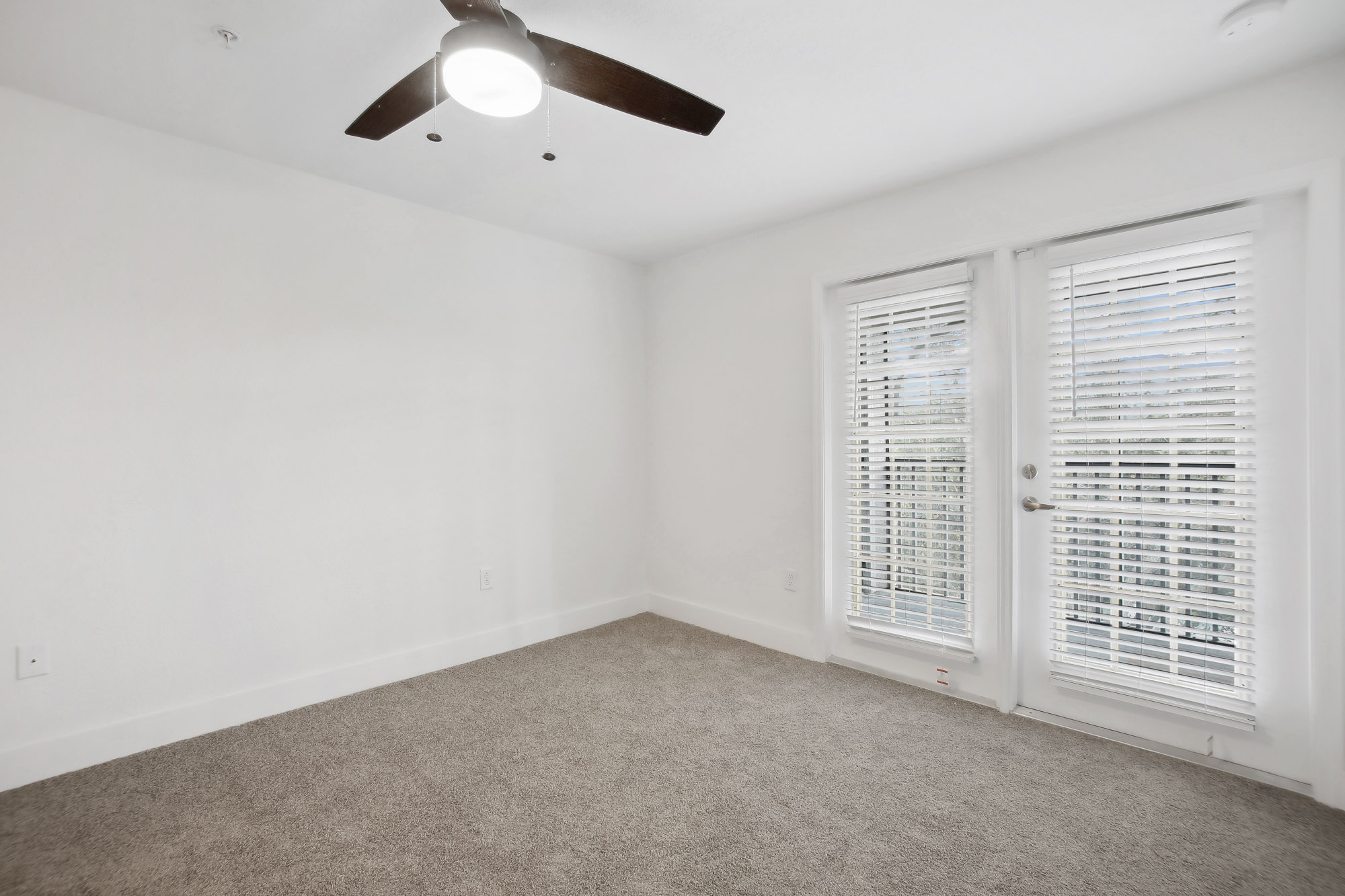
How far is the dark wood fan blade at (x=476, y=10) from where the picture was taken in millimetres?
1351

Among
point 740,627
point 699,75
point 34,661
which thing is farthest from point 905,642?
point 34,661

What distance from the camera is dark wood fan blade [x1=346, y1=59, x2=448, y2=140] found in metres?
1.64

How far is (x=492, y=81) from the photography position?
152 centimetres

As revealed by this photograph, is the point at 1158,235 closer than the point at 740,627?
Yes

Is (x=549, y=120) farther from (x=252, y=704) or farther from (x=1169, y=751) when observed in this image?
(x=1169, y=751)

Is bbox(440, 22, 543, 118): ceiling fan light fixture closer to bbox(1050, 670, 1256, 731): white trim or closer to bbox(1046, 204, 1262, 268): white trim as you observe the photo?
bbox(1046, 204, 1262, 268): white trim

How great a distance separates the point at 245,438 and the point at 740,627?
9.08 ft

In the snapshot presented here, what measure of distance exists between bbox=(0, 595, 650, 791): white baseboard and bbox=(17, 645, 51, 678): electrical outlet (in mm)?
252

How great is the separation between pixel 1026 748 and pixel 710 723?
1.24 m

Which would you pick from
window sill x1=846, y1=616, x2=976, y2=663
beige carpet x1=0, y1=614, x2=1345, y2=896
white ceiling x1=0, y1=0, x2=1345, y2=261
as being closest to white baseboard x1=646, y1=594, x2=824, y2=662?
window sill x1=846, y1=616, x2=976, y2=663

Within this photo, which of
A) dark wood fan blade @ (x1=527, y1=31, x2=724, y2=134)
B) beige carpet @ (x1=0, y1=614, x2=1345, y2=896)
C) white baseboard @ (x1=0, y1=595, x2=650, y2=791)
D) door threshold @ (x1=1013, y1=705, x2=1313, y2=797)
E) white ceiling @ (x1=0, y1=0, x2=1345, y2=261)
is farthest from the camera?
white baseboard @ (x1=0, y1=595, x2=650, y2=791)

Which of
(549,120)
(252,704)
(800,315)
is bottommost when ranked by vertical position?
(252,704)

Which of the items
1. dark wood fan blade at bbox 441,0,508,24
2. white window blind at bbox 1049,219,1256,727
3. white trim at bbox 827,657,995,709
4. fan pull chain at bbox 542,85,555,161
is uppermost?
fan pull chain at bbox 542,85,555,161

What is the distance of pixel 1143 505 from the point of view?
233 cm
